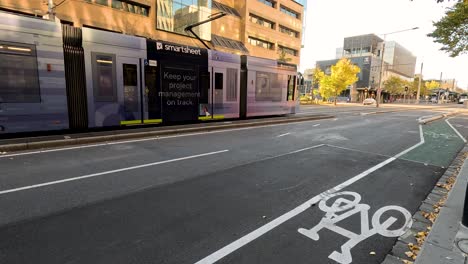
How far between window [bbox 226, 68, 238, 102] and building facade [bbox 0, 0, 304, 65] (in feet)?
54.0

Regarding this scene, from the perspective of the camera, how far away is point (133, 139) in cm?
949

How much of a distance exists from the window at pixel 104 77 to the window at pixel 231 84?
6024mm

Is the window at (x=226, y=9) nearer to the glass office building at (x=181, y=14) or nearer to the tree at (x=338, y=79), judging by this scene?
the glass office building at (x=181, y=14)

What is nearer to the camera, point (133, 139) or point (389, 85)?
point (133, 139)

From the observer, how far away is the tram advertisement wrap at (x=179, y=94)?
11547 mm

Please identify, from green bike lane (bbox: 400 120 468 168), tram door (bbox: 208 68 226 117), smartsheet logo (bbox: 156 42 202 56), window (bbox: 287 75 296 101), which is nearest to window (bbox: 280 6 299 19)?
window (bbox: 287 75 296 101)

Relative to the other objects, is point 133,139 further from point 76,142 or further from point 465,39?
point 465,39

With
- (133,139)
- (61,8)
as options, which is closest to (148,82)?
(133,139)

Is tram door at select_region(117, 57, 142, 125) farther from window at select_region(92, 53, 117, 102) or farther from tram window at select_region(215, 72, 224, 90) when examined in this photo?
tram window at select_region(215, 72, 224, 90)

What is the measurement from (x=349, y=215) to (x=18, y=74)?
384 inches

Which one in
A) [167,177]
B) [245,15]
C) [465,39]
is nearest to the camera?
[167,177]

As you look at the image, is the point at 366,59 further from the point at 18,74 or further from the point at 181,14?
the point at 18,74

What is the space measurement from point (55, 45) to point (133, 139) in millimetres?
3934

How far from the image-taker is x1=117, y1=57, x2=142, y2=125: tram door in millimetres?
10023
